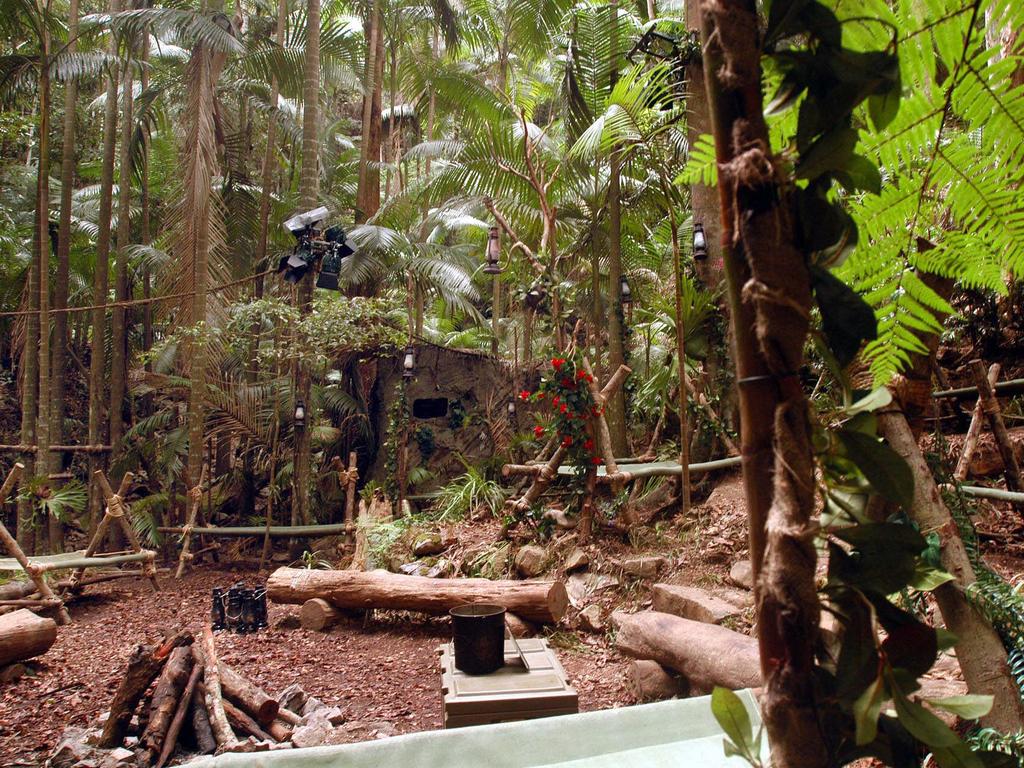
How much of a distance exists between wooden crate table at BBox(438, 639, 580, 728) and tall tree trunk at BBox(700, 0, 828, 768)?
2.57 meters

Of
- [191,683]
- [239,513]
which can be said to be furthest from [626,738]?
[239,513]

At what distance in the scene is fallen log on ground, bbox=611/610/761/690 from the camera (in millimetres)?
3141

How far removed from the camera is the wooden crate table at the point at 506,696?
10.3ft

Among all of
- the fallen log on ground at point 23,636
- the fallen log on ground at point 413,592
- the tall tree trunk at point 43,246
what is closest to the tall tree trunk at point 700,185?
the fallen log on ground at point 413,592

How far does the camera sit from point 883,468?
2.19 ft

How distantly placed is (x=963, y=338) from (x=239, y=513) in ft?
31.1

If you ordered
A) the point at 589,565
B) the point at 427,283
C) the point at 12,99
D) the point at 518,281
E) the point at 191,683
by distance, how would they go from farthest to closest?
the point at 518,281, the point at 427,283, the point at 12,99, the point at 589,565, the point at 191,683

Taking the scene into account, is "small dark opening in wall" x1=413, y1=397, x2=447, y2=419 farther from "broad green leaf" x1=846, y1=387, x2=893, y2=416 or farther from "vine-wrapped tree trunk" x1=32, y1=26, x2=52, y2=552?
"broad green leaf" x1=846, y1=387, x2=893, y2=416

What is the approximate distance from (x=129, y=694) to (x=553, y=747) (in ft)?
9.13

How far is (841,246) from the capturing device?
25.3 inches

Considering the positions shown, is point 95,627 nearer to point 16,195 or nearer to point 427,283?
point 427,283

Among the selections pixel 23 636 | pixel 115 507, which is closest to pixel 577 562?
pixel 23 636

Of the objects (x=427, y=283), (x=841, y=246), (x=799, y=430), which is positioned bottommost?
(x=799, y=430)

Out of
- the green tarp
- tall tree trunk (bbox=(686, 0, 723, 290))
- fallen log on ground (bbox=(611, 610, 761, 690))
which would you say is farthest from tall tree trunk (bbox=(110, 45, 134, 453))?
the green tarp
